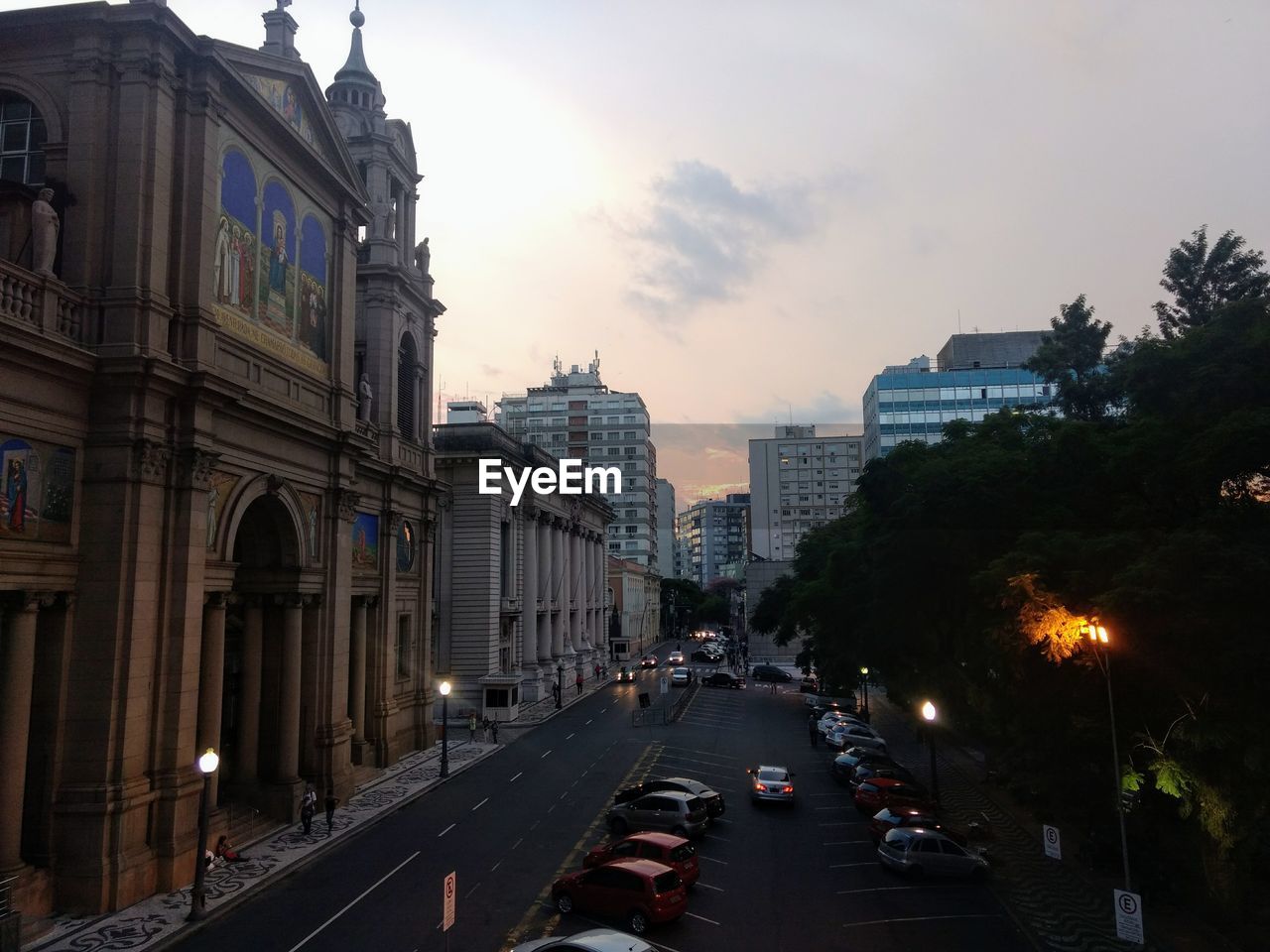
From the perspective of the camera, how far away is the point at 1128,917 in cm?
1836

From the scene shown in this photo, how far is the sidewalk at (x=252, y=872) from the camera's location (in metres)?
19.3

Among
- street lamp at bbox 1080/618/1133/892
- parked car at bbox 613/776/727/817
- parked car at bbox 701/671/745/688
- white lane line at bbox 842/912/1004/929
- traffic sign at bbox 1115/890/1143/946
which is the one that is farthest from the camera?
parked car at bbox 701/671/745/688

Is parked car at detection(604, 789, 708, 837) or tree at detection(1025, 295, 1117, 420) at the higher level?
tree at detection(1025, 295, 1117, 420)

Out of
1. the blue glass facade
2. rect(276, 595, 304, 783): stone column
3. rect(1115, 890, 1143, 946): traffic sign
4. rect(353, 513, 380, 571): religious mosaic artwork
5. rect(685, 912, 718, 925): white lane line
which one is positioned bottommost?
rect(685, 912, 718, 925): white lane line

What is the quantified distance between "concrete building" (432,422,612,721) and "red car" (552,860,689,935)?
33902 millimetres

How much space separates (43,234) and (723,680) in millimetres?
63275

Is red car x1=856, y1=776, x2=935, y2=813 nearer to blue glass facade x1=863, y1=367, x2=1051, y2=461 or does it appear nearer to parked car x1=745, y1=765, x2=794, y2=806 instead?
parked car x1=745, y1=765, x2=794, y2=806

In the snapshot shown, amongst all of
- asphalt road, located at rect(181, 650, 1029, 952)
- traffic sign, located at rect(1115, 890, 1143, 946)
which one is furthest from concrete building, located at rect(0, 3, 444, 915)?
traffic sign, located at rect(1115, 890, 1143, 946)

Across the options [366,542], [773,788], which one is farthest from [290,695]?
[773,788]

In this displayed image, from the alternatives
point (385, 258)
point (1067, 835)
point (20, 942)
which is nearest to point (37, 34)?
point (385, 258)

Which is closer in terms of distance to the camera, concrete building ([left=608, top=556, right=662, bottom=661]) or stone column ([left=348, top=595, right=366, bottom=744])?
Result: stone column ([left=348, top=595, right=366, bottom=744])

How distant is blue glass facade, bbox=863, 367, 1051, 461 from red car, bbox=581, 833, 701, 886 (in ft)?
276

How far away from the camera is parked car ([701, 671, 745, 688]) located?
75875 mm

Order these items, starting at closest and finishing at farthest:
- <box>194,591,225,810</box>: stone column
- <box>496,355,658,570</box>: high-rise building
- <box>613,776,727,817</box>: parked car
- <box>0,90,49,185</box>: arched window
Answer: <box>0,90,49,185</box>: arched window < <box>194,591,225,810</box>: stone column < <box>613,776,727,817</box>: parked car < <box>496,355,658,570</box>: high-rise building
